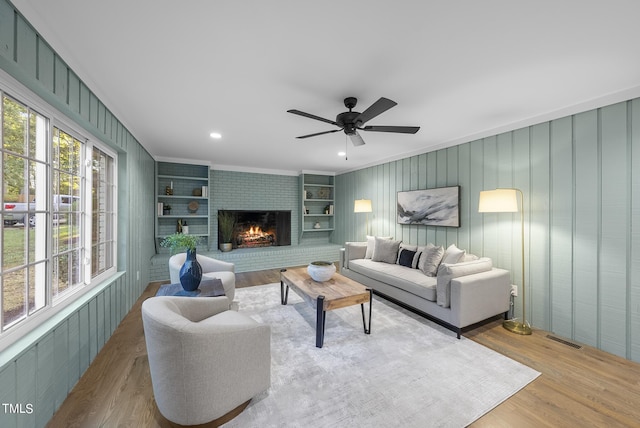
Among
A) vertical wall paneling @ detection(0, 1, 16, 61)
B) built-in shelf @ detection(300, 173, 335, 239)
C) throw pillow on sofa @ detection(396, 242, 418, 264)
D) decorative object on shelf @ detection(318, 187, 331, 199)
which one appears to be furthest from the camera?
decorative object on shelf @ detection(318, 187, 331, 199)

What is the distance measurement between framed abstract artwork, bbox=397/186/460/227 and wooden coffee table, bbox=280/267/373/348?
193 cm

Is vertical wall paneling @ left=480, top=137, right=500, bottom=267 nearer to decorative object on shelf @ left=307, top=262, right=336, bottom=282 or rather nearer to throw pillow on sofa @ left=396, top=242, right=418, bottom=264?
throw pillow on sofa @ left=396, top=242, right=418, bottom=264

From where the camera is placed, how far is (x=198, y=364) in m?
1.42

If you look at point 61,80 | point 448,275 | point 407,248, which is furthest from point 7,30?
point 407,248

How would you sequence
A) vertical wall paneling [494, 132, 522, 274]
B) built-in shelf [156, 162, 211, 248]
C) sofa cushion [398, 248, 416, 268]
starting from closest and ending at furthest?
vertical wall paneling [494, 132, 522, 274]
sofa cushion [398, 248, 416, 268]
built-in shelf [156, 162, 211, 248]

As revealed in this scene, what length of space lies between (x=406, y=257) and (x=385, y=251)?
395 mm

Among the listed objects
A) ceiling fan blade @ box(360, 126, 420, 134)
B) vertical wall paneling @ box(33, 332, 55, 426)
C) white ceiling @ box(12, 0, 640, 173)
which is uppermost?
white ceiling @ box(12, 0, 640, 173)

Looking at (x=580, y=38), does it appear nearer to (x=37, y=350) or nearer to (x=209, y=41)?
(x=209, y=41)

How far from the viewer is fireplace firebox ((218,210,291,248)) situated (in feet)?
19.5

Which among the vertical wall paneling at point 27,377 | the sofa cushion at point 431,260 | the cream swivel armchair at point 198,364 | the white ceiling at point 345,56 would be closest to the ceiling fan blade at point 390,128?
the white ceiling at point 345,56

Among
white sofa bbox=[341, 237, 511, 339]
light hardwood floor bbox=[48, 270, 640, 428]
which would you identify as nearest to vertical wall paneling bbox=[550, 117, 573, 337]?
light hardwood floor bbox=[48, 270, 640, 428]

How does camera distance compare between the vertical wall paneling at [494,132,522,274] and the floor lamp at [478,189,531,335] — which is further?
the vertical wall paneling at [494,132,522,274]

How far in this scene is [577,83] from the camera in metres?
2.12

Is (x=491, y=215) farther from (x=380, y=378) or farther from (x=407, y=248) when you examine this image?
(x=380, y=378)
